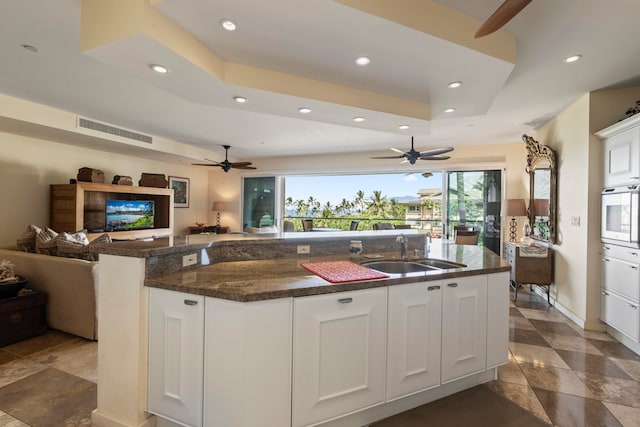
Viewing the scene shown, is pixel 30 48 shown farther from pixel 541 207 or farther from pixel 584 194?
pixel 541 207

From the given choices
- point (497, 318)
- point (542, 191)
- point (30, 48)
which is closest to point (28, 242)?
point (30, 48)

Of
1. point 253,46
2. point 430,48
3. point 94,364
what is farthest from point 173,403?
point 430,48

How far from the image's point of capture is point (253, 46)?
86.2 inches

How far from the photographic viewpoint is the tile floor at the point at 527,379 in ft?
6.36

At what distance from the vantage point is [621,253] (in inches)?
116

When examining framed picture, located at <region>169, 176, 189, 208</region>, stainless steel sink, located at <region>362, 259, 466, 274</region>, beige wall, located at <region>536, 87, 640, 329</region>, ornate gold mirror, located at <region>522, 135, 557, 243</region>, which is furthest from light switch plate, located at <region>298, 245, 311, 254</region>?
framed picture, located at <region>169, 176, 189, 208</region>

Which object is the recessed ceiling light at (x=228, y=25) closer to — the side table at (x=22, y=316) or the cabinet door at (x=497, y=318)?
the cabinet door at (x=497, y=318)

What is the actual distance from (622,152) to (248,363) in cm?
372

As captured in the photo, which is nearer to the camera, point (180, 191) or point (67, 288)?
point (67, 288)

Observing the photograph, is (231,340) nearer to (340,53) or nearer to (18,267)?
(340,53)

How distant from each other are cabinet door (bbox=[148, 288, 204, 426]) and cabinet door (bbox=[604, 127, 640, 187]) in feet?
12.2

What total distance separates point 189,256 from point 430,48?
208 centimetres

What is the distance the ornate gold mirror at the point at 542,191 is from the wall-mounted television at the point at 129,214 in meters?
6.91

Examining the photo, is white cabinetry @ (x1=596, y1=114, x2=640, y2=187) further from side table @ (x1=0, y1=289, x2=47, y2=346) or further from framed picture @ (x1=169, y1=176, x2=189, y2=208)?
framed picture @ (x1=169, y1=176, x2=189, y2=208)
